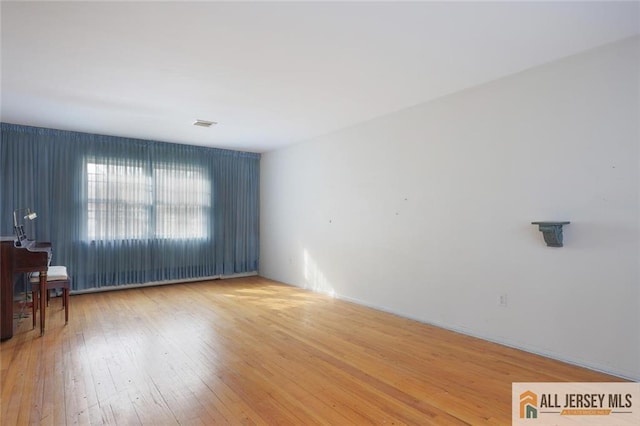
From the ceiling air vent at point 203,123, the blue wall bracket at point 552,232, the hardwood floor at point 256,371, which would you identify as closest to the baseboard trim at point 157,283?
the hardwood floor at point 256,371

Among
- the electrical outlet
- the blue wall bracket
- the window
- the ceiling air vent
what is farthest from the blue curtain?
the blue wall bracket

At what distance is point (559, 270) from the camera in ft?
10.2

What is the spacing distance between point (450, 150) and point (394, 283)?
1792mm

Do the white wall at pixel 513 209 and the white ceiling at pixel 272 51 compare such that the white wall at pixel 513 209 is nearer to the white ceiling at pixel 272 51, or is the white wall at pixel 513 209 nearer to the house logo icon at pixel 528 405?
the white ceiling at pixel 272 51

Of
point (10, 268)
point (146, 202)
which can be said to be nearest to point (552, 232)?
point (10, 268)

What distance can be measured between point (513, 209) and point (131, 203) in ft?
18.4

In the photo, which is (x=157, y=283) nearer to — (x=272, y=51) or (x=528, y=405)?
(x=272, y=51)

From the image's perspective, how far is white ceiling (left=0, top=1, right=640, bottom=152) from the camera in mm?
2371

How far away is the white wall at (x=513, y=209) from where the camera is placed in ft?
9.25

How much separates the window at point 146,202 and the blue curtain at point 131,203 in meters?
0.01

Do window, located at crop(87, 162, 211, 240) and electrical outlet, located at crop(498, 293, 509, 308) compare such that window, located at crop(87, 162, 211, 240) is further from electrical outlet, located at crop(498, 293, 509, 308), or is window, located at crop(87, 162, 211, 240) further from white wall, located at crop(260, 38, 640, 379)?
electrical outlet, located at crop(498, 293, 509, 308)

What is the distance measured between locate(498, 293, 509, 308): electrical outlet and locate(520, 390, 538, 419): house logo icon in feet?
3.43

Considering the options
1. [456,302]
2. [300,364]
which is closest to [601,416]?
[456,302]

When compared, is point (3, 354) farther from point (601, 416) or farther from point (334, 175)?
point (601, 416)
